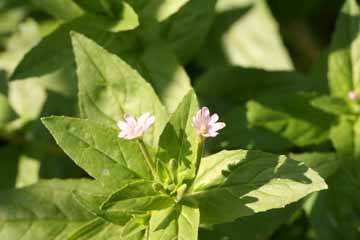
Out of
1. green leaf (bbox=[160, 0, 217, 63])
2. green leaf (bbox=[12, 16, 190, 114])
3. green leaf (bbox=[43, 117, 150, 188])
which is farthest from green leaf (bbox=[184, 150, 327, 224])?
green leaf (bbox=[160, 0, 217, 63])

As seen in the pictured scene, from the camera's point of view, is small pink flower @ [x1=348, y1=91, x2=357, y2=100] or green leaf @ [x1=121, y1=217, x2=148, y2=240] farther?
small pink flower @ [x1=348, y1=91, x2=357, y2=100]

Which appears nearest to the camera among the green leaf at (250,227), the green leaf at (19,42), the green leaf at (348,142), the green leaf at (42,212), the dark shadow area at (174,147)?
the dark shadow area at (174,147)

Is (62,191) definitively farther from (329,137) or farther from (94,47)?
(329,137)

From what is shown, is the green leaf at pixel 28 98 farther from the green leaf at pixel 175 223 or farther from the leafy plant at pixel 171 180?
the green leaf at pixel 175 223

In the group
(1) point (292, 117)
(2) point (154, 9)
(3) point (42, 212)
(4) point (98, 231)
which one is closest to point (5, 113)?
(3) point (42, 212)

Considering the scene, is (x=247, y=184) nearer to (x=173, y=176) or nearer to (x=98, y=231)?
(x=173, y=176)

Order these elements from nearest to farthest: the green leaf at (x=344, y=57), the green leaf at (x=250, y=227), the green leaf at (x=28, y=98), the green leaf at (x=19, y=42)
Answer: the green leaf at (x=250, y=227), the green leaf at (x=344, y=57), the green leaf at (x=28, y=98), the green leaf at (x=19, y=42)

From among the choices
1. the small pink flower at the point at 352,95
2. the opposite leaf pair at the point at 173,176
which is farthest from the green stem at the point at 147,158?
the small pink flower at the point at 352,95

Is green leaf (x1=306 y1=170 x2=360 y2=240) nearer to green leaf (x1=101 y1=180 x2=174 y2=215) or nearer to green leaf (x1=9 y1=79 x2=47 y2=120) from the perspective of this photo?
green leaf (x1=101 y1=180 x2=174 y2=215)
